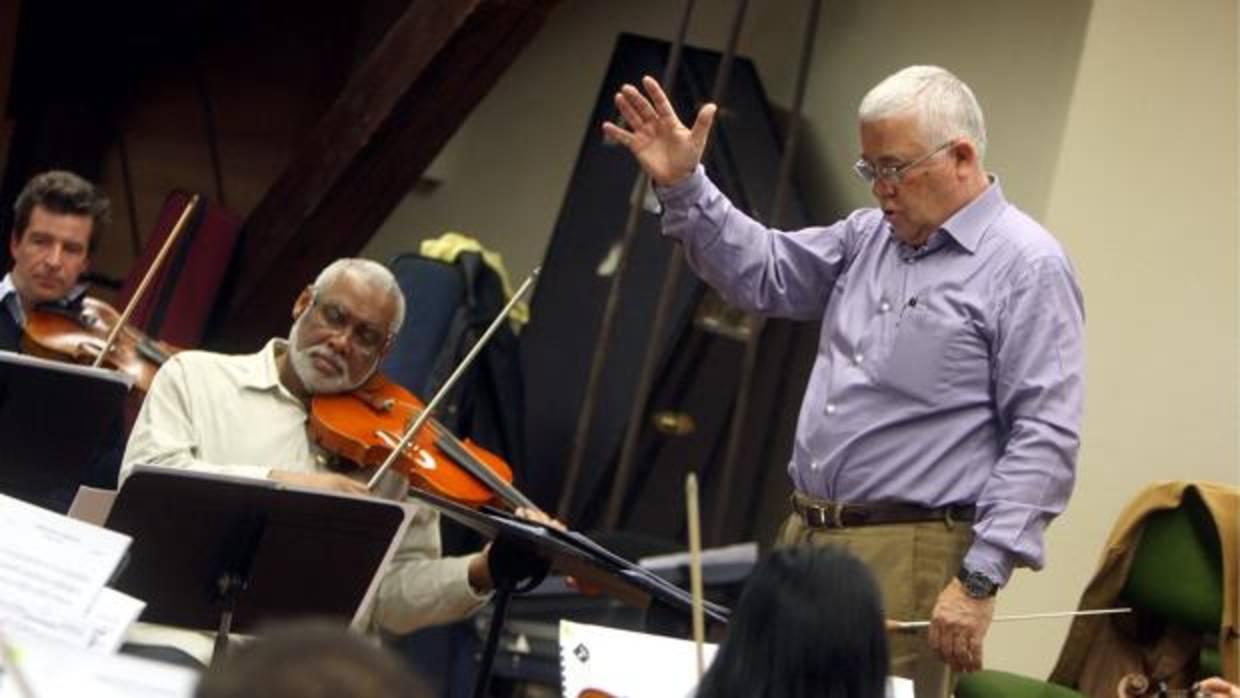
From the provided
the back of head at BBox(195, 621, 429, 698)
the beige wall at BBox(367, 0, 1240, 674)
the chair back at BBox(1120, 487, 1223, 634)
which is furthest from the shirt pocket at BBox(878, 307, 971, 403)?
the back of head at BBox(195, 621, 429, 698)

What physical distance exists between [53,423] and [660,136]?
1.07 meters

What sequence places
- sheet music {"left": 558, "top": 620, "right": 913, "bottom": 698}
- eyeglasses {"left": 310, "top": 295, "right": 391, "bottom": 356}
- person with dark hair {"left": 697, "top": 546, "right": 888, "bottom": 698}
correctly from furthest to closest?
1. eyeglasses {"left": 310, "top": 295, "right": 391, "bottom": 356}
2. sheet music {"left": 558, "top": 620, "right": 913, "bottom": 698}
3. person with dark hair {"left": 697, "top": 546, "right": 888, "bottom": 698}

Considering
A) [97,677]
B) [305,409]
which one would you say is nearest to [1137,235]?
[305,409]

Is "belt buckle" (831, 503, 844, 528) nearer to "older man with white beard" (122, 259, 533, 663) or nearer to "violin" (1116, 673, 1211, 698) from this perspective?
"older man with white beard" (122, 259, 533, 663)

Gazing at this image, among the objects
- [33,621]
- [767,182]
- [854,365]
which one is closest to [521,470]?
[767,182]

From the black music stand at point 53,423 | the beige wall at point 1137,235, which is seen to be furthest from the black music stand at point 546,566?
the beige wall at point 1137,235

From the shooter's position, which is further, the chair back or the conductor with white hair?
the chair back

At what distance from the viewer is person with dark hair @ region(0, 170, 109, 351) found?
4.61m

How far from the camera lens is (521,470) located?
565cm

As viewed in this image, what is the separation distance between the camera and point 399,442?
4055 mm

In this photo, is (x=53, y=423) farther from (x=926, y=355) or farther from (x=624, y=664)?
(x=926, y=355)

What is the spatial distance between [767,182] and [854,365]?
88.9 inches

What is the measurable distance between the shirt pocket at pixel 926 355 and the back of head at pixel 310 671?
6.41 feet

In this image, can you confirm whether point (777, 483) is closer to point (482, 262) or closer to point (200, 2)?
point (482, 262)
